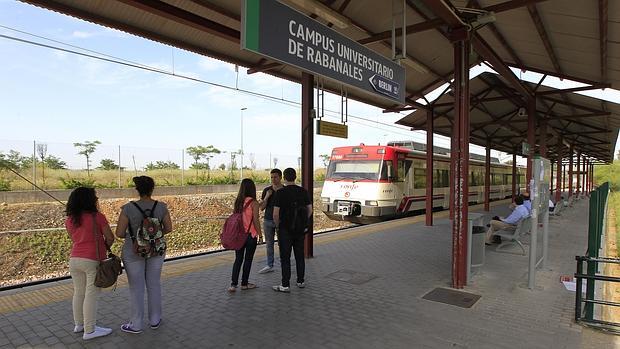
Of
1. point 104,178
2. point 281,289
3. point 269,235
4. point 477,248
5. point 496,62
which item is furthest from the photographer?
point 104,178

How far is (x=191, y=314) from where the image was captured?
4.31 m

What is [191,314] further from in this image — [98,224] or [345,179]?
[345,179]

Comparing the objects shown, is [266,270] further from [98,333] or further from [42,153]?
[42,153]

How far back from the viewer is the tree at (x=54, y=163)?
718 inches

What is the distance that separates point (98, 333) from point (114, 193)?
58.2ft

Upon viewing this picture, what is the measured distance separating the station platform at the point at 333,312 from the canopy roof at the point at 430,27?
128 inches

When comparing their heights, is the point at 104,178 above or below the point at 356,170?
below

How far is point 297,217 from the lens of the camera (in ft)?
16.9

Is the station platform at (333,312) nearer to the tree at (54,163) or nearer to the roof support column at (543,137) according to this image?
the roof support column at (543,137)

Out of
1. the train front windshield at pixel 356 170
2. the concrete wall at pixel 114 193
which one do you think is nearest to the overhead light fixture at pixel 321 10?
the train front windshield at pixel 356 170

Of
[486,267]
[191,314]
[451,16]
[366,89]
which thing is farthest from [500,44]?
[191,314]

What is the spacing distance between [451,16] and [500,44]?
140 inches

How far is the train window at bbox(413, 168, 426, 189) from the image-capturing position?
50.0 feet

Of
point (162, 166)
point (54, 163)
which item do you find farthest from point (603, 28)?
point (162, 166)
